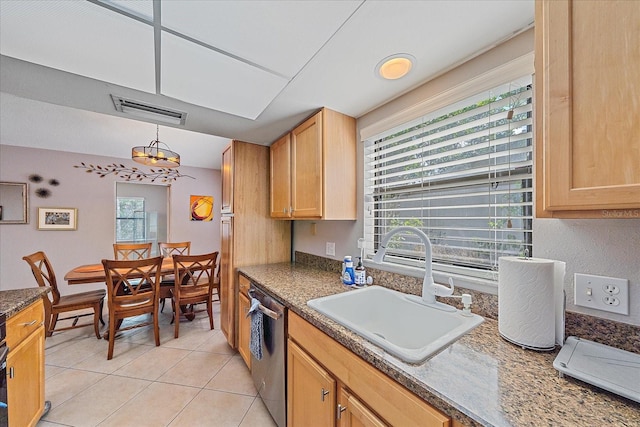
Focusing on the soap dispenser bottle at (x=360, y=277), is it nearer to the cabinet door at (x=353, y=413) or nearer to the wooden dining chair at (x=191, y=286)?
the cabinet door at (x=353, y=413)

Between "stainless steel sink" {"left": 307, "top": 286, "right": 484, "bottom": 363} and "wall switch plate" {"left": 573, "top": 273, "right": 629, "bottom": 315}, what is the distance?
344 millimetres

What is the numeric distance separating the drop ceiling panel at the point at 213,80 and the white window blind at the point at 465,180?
83 centimetres

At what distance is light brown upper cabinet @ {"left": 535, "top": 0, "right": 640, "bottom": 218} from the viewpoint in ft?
1.93

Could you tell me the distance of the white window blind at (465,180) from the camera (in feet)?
3.56

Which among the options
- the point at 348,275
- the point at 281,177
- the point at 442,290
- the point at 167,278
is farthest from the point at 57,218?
the point at 442,290

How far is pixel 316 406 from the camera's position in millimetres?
1117

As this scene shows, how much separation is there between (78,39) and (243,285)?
5.75ft

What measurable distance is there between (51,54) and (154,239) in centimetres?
454

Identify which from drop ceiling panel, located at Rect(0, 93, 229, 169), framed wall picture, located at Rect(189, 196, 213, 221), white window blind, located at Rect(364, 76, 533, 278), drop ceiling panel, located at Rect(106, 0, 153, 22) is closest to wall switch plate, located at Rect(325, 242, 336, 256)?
white window blind, located at Rect(364, 76, 533, 278)

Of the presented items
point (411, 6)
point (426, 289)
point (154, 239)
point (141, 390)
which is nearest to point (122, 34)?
point (411, 6)

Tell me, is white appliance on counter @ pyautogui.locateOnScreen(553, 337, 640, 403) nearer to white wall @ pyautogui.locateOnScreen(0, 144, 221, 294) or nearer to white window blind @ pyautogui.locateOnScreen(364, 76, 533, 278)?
white window blind @ pyautogui.locateOnScreen(364, 76, 533, 278)

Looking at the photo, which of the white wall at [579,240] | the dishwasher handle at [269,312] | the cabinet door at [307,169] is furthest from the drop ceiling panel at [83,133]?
the white wall at [579,240]

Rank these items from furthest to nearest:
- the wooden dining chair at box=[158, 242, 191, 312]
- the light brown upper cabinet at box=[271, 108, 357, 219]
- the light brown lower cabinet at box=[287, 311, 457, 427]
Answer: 1. the wooden dining chair at box=[158, 242, 191, 312]
2. the light brown upper cabinet at box=[271, 108, 357, 219]
3. the light brown lower cabinet at box=[287, 311, 457, 427]

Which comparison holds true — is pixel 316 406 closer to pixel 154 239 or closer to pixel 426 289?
pixel 426 289
